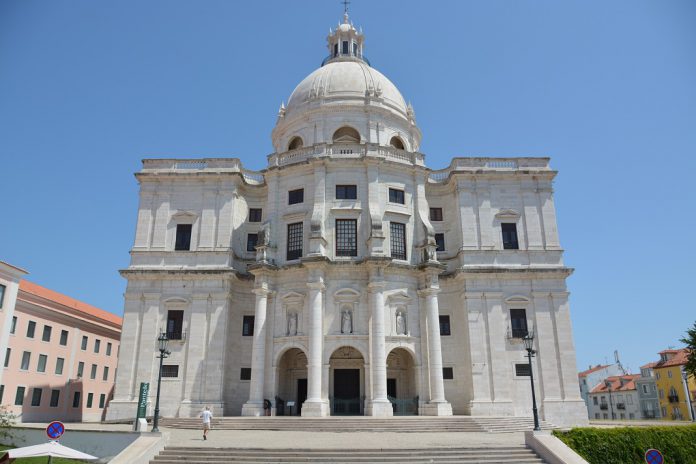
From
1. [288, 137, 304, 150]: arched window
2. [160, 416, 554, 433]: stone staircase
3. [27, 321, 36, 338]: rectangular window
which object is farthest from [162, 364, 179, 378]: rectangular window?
[288, 137, 304, 150]: arched window

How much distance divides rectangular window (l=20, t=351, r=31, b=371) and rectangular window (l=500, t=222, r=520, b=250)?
38.1 metres

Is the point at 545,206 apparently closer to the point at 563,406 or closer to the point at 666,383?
the point at 563,406

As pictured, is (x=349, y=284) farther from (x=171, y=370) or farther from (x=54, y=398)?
(x=54, y=398)

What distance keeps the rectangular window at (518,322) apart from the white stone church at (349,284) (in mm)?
111

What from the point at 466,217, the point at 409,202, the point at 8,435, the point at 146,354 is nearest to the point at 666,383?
the point at 466,217

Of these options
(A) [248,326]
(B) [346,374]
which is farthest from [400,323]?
(A) [248,326]

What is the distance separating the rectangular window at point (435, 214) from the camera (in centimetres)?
4056

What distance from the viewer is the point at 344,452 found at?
19609 millimetres

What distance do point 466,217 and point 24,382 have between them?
3642 cm

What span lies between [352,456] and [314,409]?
12.6m

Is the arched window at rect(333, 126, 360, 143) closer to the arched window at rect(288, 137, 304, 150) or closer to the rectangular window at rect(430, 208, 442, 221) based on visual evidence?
the arched window at rect(288, 137, 304, 150)

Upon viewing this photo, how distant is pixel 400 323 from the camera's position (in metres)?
34.8

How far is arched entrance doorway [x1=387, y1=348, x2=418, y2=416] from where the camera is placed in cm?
3494

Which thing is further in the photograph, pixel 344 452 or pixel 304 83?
pixel 304 83
